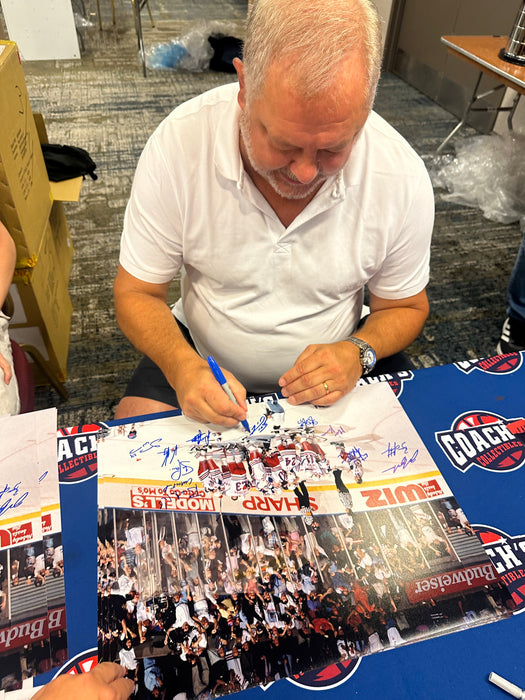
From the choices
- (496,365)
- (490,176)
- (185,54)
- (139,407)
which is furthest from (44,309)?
(185,54)

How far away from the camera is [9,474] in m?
0.69

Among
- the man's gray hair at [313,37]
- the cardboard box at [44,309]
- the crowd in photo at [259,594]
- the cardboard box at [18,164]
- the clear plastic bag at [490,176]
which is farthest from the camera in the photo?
the clear plastic bag at [490,176]

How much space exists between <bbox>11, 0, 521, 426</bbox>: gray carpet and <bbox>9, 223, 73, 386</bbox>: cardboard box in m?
0.12

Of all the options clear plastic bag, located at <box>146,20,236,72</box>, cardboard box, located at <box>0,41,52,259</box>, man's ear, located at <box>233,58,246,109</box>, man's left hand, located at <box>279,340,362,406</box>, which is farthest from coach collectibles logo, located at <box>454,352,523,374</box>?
clear plastic bag, located at <box>146,20,236,72</box>

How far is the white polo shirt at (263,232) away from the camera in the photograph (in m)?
0.91

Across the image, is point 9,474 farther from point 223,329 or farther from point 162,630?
point 223,329

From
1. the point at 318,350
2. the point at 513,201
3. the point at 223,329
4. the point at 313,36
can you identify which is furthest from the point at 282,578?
the point at 513,201

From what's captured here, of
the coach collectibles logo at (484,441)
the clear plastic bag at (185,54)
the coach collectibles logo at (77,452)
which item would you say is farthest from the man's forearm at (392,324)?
the clear plastic bag at (185,54)

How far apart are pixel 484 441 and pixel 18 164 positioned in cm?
130

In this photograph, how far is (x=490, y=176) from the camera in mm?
2848

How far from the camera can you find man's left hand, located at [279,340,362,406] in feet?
2.65
